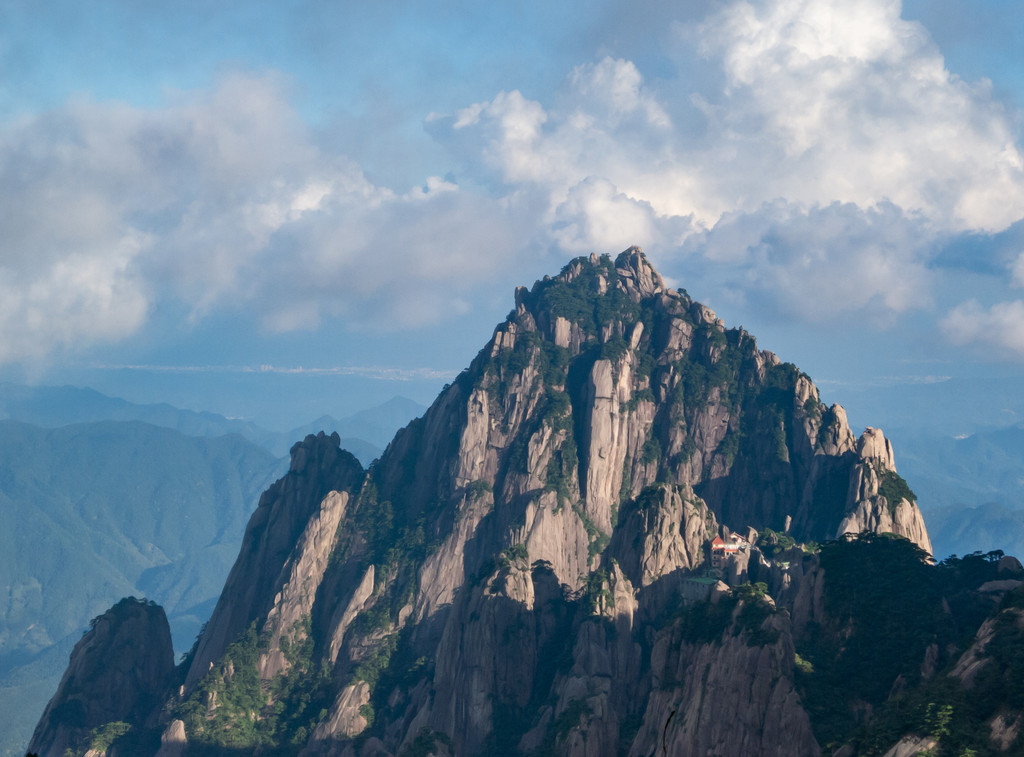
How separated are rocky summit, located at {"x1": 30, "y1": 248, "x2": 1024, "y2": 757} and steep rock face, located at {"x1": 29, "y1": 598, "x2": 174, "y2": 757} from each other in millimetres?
467

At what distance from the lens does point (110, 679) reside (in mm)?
172750

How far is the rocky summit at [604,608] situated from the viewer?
92.5 metres

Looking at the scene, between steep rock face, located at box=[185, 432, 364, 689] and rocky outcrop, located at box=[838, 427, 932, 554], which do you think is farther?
steep rock face, located at box=[185, 432, 364, 689]

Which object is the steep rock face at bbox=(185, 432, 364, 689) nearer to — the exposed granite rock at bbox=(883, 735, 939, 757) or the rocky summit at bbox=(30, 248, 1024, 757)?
the rocky summit at bbox=(30, 248, 1024, 757)

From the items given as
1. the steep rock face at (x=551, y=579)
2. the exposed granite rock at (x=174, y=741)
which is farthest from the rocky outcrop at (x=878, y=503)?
the exposed granite rock at (x=174, y=741)

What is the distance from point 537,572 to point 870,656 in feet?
200

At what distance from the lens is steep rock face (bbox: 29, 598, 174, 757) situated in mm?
167625

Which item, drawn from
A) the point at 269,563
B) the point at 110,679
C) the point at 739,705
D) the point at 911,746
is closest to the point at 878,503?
the point at 739,705

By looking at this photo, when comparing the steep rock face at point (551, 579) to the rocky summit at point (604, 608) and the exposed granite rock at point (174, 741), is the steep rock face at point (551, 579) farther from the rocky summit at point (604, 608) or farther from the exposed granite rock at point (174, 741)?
the exposed granite rock at point (174, 741)

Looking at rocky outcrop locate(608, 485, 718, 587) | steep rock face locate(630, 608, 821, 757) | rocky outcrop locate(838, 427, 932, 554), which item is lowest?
steep rock face locate(630, 608, 821, 757)

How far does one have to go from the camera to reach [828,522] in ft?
546

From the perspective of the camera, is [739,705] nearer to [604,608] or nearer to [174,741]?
[604,608]

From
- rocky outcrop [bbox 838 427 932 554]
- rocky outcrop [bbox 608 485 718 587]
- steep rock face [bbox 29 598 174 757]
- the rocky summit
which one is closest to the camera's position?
the rocky summit

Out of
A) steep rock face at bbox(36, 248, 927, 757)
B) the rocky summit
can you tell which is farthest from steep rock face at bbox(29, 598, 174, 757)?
steep rock face at bbox(36, 248, 927, 757)
